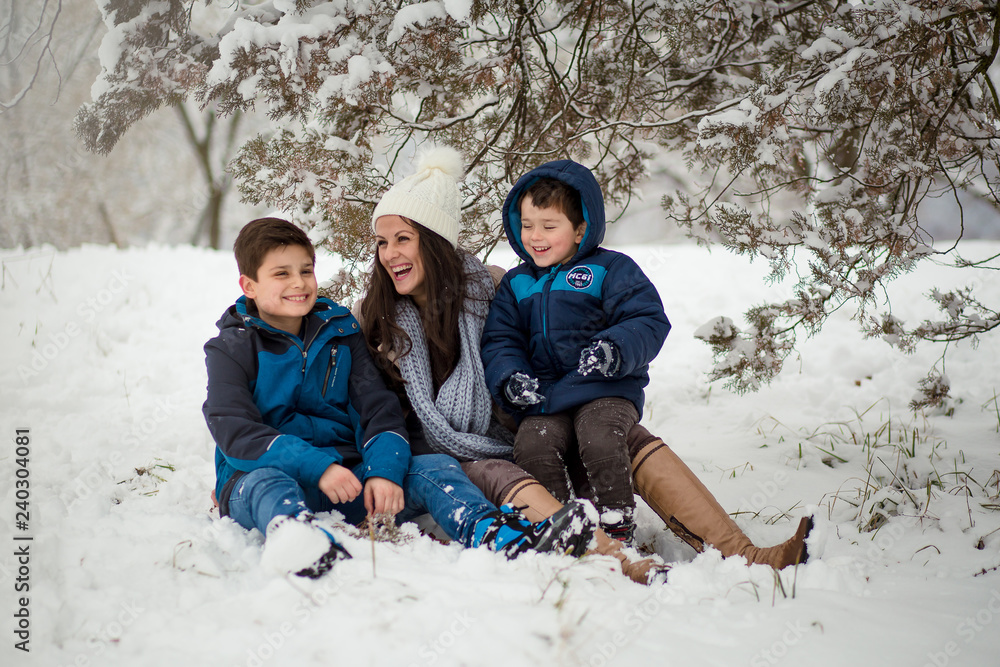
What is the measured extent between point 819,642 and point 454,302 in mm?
1819

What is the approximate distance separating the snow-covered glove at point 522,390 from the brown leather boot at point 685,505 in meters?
0.44

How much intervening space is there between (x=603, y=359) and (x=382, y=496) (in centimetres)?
90

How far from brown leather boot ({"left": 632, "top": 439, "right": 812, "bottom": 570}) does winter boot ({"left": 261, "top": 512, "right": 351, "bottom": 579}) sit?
1145mm

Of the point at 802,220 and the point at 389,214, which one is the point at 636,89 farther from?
the point at 389,214

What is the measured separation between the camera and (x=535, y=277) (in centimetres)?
276

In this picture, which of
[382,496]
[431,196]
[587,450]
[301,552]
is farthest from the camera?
[431,196]

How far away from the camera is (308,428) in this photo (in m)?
2.38

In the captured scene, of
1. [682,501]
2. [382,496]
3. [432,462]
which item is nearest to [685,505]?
[682,501]

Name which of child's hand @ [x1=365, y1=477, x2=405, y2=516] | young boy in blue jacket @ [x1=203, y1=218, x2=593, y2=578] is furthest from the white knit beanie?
child's hand @ [x1=365, y1=477, x2=405, y2=516]

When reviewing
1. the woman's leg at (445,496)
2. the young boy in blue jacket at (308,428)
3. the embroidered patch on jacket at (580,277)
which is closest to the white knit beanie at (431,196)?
the young boy in blue jacket at (308,428)

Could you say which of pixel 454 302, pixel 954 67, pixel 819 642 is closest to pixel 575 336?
pixel 454 302

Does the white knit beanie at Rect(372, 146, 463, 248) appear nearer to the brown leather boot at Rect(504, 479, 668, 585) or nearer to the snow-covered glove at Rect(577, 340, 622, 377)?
the snow-covered glove at Rect(577, 340, 622, 377)

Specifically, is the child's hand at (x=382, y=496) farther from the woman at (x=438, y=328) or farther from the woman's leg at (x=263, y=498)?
the woman at (x=438, y=328)

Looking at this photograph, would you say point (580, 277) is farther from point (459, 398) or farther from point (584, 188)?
point (459, 398)
